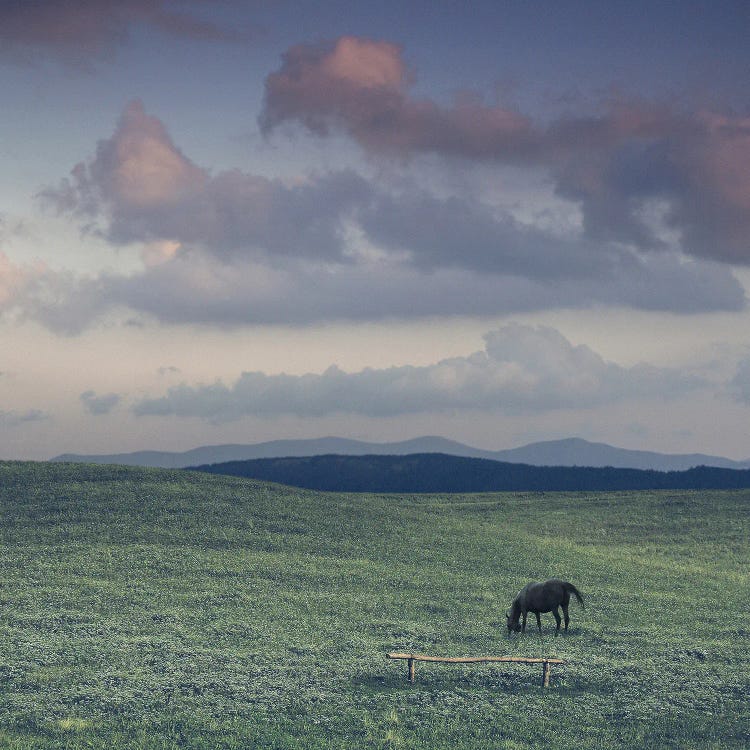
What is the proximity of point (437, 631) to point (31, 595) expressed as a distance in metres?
21.5

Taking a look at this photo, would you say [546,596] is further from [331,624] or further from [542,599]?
[331,624]

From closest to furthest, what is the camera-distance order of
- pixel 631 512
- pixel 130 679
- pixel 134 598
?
1. pixel 130 679
2. pixel 134 598
3. pixel 631 512

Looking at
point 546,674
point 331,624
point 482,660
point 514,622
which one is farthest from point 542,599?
point 331,624

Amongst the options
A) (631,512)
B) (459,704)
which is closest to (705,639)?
(459,704)

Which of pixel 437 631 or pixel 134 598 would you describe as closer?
pixel 437 631

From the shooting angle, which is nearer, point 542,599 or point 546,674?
point 546,674

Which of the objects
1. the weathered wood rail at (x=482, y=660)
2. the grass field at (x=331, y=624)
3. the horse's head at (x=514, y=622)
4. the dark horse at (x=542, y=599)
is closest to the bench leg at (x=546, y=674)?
the weathered wood rail at (x=482, y=660)

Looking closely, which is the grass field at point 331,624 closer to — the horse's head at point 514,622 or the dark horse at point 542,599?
the horse's head at point 514,622

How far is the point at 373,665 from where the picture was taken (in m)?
34.3

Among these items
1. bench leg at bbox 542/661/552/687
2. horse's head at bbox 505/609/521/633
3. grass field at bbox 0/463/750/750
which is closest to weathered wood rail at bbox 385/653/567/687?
bench leg at bbox 542/661/552/687

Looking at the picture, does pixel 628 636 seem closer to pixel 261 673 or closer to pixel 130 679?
pixel 261 673

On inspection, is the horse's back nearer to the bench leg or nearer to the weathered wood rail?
the weathered wood rail

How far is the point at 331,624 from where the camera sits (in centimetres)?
4159

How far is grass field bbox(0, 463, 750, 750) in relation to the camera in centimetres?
2839
